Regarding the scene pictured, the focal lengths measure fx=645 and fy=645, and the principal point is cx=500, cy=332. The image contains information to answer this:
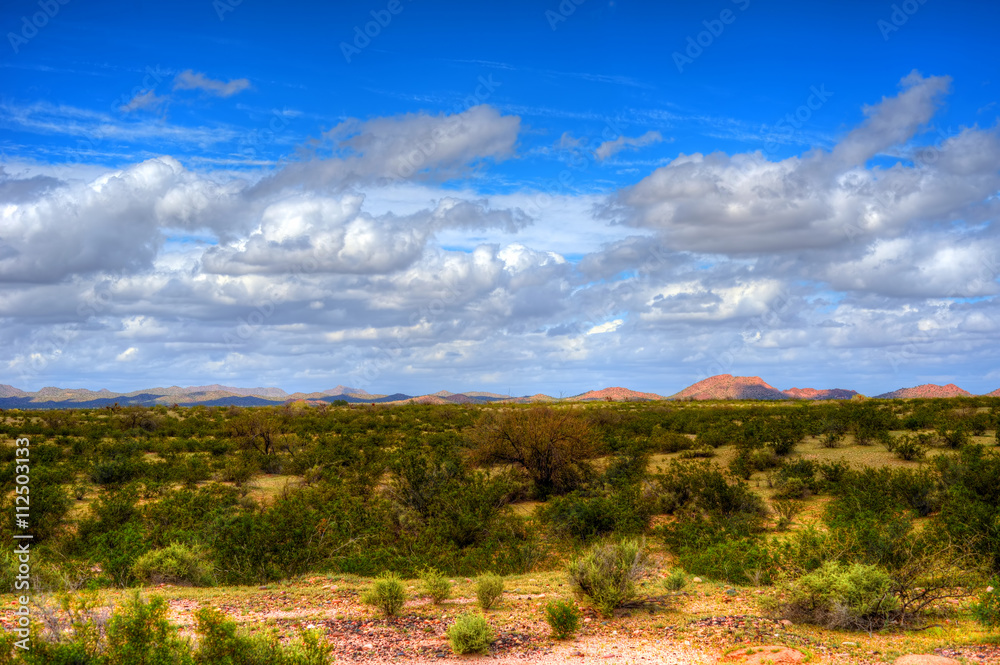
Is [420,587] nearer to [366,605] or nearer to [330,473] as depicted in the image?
[366,605]

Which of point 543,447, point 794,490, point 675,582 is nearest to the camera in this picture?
point 675,582

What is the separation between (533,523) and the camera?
17656 millimetres

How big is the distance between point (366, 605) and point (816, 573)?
7.18 meters

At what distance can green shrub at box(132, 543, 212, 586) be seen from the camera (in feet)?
42.9

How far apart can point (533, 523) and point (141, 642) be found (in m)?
12.1

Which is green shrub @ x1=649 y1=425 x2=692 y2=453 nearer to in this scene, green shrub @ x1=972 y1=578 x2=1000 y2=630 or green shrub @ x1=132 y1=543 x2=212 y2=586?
green shrub @ x1=972 y1=578 x2=1000 y2=630

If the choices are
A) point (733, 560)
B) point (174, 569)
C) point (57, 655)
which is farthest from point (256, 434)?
point (57, 655)

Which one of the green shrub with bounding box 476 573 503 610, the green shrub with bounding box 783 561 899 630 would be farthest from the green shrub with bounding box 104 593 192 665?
the green shrub with bounding box 783 561 899 630

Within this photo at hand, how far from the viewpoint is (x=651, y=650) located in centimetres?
857

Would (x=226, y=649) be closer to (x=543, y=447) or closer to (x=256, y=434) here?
(x=543, y=447)

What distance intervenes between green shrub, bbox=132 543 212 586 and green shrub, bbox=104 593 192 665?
6.80 metres

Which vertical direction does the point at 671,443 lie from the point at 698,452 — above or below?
above

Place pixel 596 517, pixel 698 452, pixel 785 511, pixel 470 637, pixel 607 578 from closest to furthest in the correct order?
pixel 470 637, pixel 607 578, pixel 596 517, pixel 785 511, pixel 698 452

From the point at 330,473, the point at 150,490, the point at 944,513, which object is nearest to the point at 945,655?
the point at 944,513
